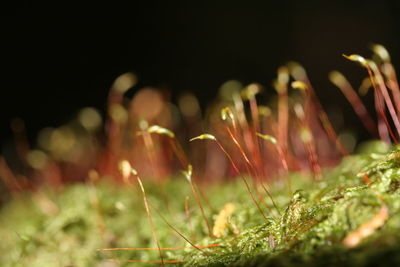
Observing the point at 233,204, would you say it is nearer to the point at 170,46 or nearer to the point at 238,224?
the point at 238,224

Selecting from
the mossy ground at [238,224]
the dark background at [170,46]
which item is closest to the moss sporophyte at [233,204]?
the mossy ground at [238,224]

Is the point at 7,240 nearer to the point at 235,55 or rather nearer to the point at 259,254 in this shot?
the point at 259,254

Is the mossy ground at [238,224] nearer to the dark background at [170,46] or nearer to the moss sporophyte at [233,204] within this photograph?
the moss sporophyte at [233,204]

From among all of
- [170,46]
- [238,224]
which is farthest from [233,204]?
[170,46]

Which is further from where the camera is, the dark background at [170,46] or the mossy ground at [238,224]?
the dark background at [170,46]

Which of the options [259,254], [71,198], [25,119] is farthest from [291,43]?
[259,254]

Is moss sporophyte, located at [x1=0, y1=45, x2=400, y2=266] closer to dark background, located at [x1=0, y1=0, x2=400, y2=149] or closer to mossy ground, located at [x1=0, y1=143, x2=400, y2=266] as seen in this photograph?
mossy ground, located at [x1=0, y1=143, x2=400, y2=266]

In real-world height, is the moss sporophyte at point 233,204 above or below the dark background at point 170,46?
below

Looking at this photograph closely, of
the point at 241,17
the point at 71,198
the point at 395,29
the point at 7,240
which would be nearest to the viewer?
the point at 7,240
